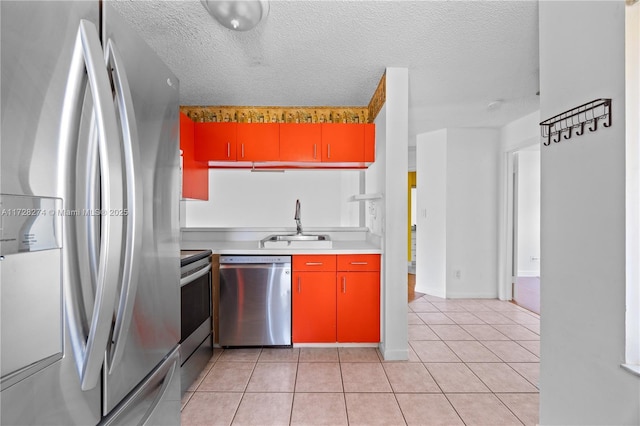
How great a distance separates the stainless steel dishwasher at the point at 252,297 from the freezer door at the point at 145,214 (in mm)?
1372

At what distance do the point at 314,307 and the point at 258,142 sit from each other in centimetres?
170

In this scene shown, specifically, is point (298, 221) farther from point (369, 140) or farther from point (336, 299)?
point (369, 140)

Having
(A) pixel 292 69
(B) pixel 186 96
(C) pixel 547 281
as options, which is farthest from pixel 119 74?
(B) pixel 186 96

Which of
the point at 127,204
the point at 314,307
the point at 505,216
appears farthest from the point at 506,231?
the point at 127,204

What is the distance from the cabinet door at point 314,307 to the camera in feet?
8.49

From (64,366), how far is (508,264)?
15.2 ft

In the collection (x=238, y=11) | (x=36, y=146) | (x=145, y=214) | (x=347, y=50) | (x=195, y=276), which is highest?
(x=347, y=50)

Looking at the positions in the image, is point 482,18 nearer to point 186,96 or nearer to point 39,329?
point 39,329

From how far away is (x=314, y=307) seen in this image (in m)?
2.60

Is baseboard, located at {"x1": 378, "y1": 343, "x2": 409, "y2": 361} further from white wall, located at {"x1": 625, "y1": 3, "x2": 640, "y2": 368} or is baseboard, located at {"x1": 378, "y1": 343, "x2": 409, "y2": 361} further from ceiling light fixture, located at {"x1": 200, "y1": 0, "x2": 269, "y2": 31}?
ceiling light fixture, located at {"x1": 200, "y1": 0, "x2": 269, "y2": 31}

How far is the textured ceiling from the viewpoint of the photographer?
176 centimetres

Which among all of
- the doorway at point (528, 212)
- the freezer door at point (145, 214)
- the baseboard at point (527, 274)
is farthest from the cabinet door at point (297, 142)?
the baseboard at point (527, 274)

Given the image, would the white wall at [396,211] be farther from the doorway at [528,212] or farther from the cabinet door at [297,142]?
the doorway at [528,212]

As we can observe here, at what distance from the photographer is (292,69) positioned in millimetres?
2438
